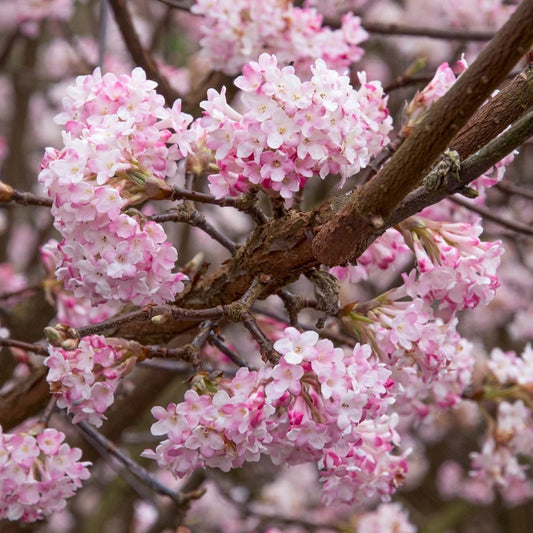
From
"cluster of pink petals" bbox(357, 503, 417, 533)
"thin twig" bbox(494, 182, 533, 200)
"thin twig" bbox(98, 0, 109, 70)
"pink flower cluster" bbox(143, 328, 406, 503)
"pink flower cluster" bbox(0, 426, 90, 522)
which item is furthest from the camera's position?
"cluster of pink petals" bbox(357, 503, 417, 533)

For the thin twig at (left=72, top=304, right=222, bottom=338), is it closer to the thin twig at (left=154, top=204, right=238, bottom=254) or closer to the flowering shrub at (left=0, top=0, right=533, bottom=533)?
the flowering shrub at (left=0, top=0, right=533, bottom=533)

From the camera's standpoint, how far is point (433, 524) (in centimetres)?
461

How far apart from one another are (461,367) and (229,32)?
125 cm

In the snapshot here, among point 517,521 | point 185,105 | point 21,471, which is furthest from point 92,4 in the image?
point 517,521

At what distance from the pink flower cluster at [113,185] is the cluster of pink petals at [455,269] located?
18.5 inches

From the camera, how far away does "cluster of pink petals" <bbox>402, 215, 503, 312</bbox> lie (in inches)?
56.7

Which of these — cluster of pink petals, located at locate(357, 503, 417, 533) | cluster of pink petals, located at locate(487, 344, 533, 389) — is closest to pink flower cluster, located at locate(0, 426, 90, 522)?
cluster of pink petals, located at locate(487, 344, 533, 389)

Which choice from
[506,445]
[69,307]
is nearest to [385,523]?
[506,445]

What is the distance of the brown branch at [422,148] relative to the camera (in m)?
1.08

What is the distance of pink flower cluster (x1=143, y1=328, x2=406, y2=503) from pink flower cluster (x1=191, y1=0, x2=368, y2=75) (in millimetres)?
1318

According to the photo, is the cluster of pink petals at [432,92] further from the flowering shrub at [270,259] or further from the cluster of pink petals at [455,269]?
the cluster of pink petals at [455,269]

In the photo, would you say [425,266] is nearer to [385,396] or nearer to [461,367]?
[385,396]

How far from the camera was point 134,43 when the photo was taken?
8.16 ft

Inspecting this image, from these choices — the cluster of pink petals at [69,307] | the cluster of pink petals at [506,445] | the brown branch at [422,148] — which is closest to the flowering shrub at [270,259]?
the brown branch at [422,148]
